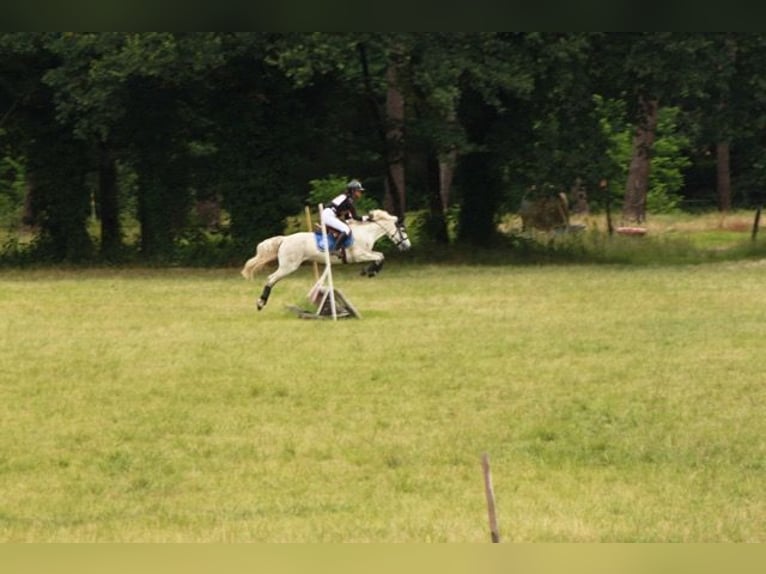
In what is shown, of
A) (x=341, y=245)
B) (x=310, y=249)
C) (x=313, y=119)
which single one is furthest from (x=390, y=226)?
(x=313, y=119)

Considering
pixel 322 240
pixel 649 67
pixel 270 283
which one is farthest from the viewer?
pixel 649 67

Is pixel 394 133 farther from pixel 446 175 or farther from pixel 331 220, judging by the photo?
pixel 331 220

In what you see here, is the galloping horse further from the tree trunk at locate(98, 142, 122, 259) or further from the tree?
the tree trunk at locate(98, 142, 122, 259)

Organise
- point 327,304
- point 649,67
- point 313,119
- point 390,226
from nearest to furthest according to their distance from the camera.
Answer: point 327,304
point 390,226
point 649,67
point 313,119

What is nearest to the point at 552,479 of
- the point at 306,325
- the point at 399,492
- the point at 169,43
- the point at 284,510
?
the point at 399,492

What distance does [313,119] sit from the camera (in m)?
35.2

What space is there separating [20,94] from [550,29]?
107 feet

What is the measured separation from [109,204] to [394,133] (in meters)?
6.81

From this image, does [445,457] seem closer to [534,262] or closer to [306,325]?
[306,325]

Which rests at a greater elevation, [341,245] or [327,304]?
[341,245]

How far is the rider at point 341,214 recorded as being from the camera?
2416 centimetres

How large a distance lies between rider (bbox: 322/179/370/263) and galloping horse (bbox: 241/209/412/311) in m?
0.31

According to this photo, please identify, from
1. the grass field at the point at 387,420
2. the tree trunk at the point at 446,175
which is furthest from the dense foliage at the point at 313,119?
the grass field at the point at 387,420

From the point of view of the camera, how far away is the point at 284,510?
Result: 10.1m
